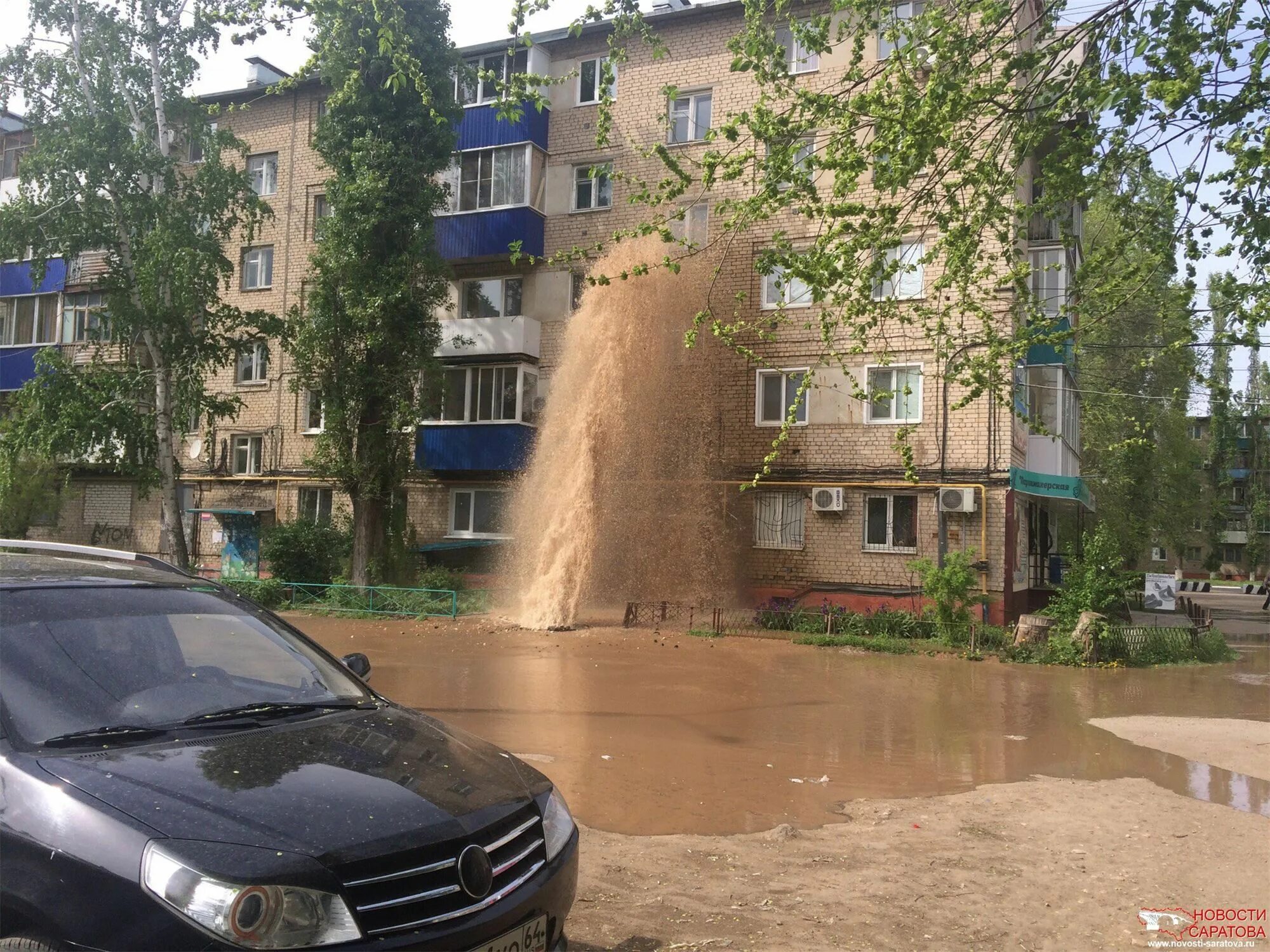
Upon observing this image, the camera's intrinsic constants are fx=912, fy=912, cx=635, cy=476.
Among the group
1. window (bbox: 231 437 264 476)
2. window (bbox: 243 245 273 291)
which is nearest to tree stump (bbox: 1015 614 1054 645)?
window (bbox: 231 437 264 476)

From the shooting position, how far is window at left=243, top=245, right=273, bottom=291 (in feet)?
87.6

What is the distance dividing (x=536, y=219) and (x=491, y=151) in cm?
214

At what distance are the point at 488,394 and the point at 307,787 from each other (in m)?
20.4

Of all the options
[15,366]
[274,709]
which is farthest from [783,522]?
[15,366]

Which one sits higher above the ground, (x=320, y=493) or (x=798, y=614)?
(x=320, y=493)

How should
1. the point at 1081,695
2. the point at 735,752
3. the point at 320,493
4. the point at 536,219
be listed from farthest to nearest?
the point at 320,493
the point at 536,219
the point at 1081,695
the point at 735,752

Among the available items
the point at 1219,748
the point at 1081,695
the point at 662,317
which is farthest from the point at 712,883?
the point at 662,317

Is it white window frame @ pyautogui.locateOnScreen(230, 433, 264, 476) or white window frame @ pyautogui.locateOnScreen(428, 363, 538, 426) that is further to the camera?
white window frame @ pyautogui.locateOnScreen(230, 433, 264, 476)

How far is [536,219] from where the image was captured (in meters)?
22.8

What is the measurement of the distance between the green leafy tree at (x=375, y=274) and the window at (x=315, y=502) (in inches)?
185

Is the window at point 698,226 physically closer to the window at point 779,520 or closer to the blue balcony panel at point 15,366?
the window at point 779,520

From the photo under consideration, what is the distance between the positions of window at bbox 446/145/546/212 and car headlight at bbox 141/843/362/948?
21600mm

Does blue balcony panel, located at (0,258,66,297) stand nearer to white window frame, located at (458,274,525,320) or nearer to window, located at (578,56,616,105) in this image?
white window frame, located at (458,274,525,320)

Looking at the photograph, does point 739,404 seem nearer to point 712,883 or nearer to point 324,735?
point 712,883
